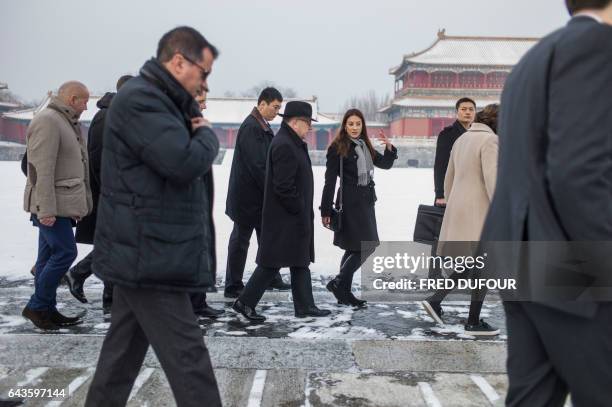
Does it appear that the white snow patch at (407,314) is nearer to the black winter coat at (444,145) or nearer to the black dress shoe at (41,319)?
the black winter coat at (444,145)

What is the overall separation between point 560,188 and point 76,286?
375cm

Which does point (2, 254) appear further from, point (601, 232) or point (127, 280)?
point (601, 232)

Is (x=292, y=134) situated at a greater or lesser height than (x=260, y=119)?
lesser

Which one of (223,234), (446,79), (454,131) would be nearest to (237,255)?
(454,131)

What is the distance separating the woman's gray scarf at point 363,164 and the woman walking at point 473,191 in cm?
76

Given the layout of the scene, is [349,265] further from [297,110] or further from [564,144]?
[564,144]

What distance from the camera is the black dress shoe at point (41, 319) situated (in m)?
3.58

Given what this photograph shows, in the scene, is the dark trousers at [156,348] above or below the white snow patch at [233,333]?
above

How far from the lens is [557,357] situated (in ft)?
4.39

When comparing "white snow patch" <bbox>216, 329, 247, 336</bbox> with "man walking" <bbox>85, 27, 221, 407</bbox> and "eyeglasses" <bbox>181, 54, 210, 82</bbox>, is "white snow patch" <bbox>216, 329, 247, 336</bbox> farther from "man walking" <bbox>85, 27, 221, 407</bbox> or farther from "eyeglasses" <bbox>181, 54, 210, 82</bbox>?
"eyeglasses" <bbox>181, 54, 210, 82</bbox>

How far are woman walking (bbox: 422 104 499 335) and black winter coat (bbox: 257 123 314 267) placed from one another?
93 cm

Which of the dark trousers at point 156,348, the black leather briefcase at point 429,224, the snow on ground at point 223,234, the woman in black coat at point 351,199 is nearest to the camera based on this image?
the dark trousers at point 156,348

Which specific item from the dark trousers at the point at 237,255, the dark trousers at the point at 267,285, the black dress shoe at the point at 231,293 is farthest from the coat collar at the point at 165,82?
the black dress shoe at the point at 231,293

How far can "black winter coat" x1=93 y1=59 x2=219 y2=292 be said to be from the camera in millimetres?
1862
